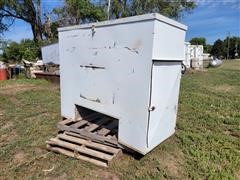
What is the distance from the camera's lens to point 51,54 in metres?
9.01

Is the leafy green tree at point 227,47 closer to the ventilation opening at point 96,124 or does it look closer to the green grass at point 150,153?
the green grass at point 150,153

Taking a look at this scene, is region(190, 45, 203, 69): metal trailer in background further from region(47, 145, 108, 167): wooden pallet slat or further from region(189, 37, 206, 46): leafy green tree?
region(189, 37, 206, 46): leafy green tree

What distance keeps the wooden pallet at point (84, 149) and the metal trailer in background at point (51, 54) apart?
667 centimetres

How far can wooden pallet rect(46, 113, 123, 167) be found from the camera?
7.05 feet

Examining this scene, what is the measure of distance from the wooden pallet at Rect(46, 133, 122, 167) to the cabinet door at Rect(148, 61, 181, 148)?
0.47m

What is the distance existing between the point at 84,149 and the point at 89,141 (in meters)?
0.14

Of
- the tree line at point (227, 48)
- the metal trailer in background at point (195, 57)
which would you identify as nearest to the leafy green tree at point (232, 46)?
the tree line at point (227, 48)

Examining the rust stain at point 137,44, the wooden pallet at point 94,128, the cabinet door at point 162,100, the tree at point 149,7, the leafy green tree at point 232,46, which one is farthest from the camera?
the leafy green tree at point 232,46

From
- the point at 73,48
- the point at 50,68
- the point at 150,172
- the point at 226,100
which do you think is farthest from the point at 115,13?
the point at 150,172

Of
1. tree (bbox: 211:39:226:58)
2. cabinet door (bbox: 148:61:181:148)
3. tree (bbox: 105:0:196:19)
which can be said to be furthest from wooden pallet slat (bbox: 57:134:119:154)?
tree (bbox: 211:39:226:58)

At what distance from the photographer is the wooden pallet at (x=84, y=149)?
6.92ft

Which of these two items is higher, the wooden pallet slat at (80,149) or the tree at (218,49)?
the tree at (218,49)

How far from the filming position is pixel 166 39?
1901 millimetres

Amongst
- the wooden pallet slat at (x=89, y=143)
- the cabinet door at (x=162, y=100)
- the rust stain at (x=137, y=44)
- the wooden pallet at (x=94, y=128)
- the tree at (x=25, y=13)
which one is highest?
the tree at (x=25, y=13)
